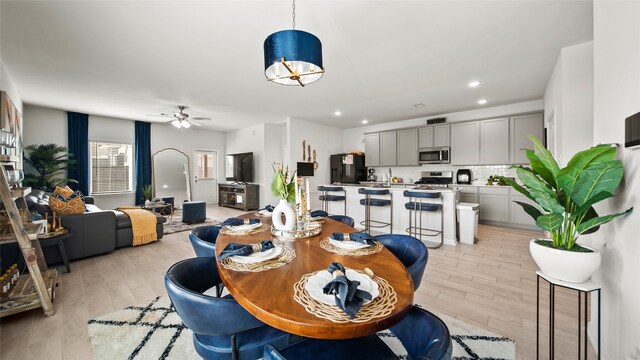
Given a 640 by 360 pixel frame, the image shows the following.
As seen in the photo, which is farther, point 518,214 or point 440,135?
point 440,135

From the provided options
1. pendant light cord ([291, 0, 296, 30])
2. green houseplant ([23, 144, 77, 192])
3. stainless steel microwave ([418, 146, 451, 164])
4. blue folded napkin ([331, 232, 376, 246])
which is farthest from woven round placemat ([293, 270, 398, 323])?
green houseplant ([23, 144, 77, 192])

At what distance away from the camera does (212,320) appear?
0.94 m

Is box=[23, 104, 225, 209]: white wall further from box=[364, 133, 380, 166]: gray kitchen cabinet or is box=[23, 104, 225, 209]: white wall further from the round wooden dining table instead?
the round wooden dining table

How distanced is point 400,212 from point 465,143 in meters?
2.54

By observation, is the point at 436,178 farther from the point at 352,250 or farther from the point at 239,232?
the point at 239,232

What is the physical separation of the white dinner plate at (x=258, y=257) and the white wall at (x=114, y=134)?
7506mm

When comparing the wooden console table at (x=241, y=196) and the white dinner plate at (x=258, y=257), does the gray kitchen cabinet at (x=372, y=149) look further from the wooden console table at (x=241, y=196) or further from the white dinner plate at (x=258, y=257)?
the white dinner plate at (x=258, y=257)

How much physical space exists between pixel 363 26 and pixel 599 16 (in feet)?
5.42

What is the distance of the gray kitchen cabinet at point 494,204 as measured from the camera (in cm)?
499

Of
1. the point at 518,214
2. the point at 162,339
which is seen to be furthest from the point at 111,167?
the point at 518,214

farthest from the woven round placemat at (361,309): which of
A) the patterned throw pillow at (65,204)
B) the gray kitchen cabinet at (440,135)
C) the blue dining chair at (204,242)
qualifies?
the gray kitchen cabinet at (440,135)

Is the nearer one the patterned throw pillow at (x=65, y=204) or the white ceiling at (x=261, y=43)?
the white ceiling at (x=261, y=43)

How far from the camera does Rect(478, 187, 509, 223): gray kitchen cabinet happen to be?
499cm

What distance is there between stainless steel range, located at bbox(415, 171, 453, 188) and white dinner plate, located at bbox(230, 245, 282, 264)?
541cm
